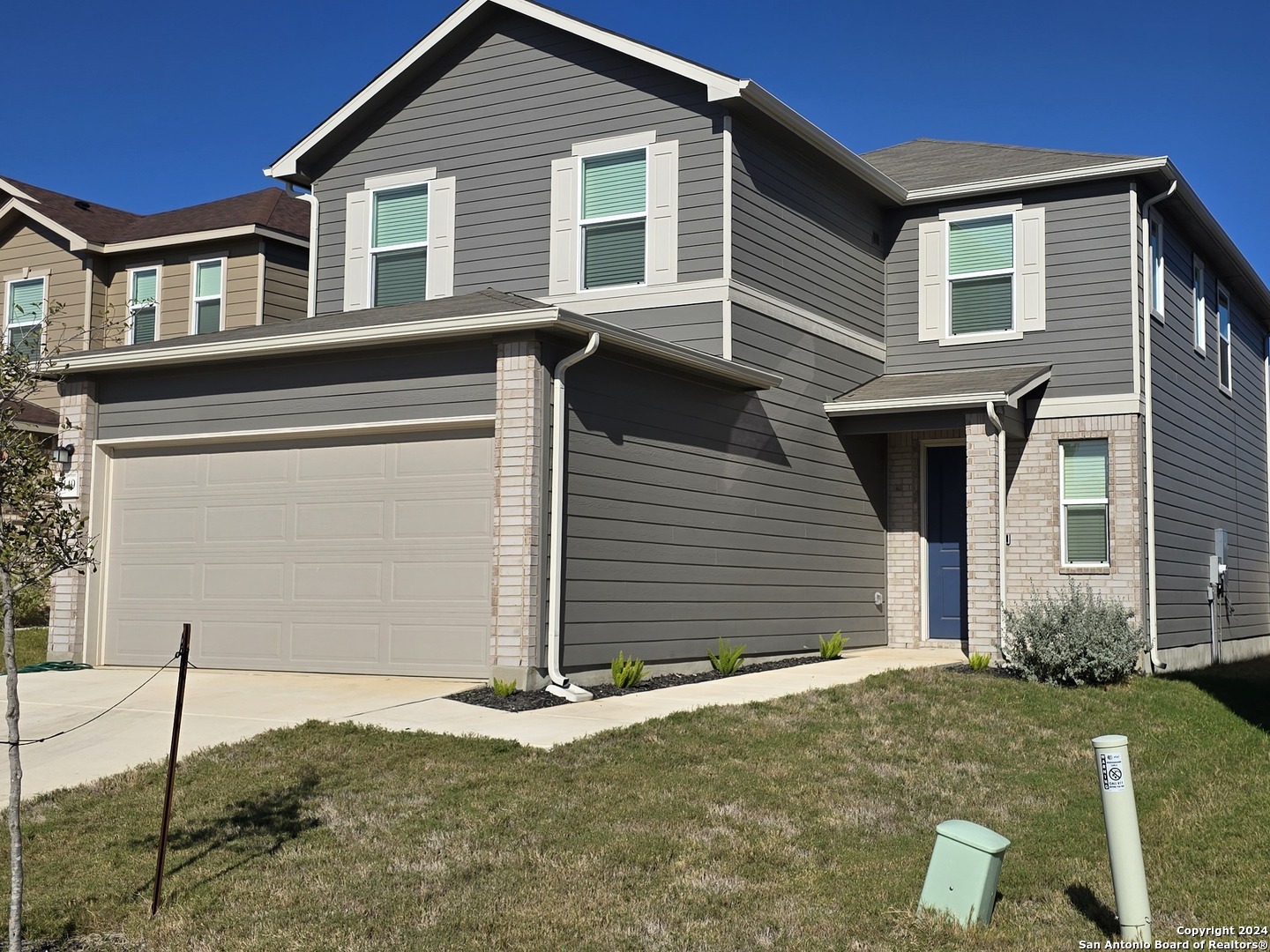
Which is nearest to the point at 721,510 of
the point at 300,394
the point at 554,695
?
the point at 554,695

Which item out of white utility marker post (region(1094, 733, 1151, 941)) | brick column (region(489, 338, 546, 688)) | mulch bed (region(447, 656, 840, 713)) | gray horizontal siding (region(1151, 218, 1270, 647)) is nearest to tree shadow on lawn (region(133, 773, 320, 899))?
mulch bed (region(447, 656, 840, 713))

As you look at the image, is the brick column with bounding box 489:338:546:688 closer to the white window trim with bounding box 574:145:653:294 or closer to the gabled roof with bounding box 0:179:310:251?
the white window trim with bounding box 574:145:653:294

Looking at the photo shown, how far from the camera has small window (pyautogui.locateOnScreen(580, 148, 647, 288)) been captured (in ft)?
46.3

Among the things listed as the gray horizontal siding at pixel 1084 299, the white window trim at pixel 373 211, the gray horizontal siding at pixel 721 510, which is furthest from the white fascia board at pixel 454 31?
the gray horizontal siding at pixel 1084 299

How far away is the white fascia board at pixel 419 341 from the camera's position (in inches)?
439

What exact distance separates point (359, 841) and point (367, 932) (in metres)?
1.26

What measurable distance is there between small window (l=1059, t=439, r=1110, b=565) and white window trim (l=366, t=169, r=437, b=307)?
799cm

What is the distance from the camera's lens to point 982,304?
16.3 meters

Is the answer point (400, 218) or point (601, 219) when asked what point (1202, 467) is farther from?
point (400, 218)

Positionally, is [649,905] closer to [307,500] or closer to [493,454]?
[493,454]

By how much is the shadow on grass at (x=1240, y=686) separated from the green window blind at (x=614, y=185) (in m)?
7.85

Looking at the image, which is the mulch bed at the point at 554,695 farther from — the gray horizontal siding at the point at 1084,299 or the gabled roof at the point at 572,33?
the gabled roof at the point at 572,33

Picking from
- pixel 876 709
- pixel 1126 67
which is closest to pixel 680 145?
pixel 876 709

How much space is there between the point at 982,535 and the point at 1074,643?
223 cm
